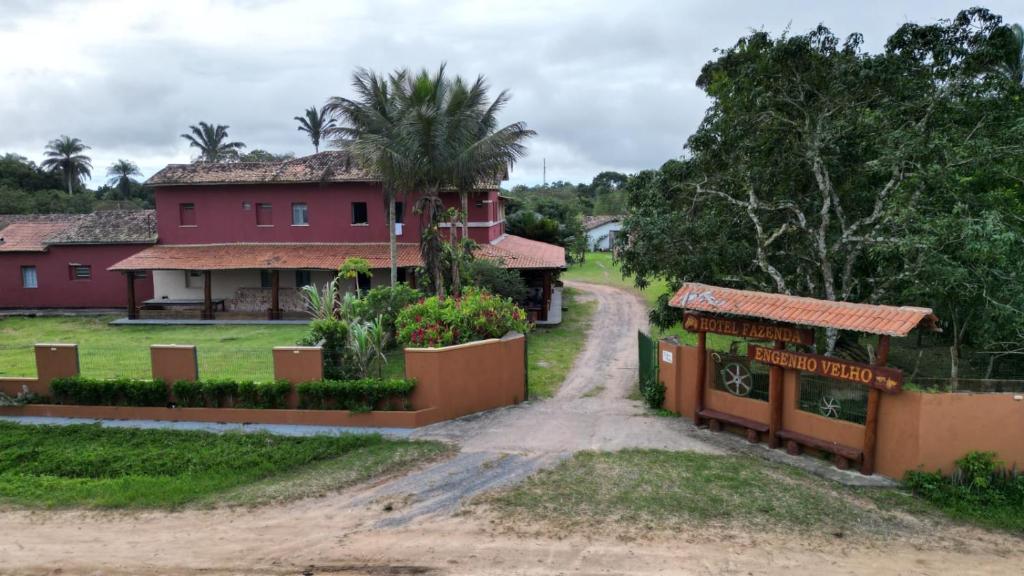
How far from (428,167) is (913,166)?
11.6 m

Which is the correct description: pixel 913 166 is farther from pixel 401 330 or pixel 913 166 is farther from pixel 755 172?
pixel 401 330

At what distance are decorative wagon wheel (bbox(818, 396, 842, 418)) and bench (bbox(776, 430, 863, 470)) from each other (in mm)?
437

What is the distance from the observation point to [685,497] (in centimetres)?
880

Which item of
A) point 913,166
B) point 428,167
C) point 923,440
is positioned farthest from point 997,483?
point 428,167

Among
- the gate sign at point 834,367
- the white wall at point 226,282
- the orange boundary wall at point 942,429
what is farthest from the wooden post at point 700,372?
the white wall at point 226,282

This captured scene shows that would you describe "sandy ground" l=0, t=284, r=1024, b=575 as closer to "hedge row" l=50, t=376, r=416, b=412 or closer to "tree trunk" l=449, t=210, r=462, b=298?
"hedge row" l=50, t=376, r=416, b=412

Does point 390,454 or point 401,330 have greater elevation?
point 401,330

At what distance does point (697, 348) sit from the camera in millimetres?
12078

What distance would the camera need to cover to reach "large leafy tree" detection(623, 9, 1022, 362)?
11.3 meters

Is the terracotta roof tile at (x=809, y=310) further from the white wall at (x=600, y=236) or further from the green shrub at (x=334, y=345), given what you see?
the white wall at (x=600, y=236)

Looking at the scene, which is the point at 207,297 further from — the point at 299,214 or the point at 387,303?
the point at 387,303

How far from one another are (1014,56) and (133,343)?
2554 cm

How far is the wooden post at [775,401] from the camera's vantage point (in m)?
10.6

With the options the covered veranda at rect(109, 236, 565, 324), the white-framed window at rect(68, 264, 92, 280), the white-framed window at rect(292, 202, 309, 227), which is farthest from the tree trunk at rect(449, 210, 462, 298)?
the white-framed window at rect(68, 264, 92, 280)
